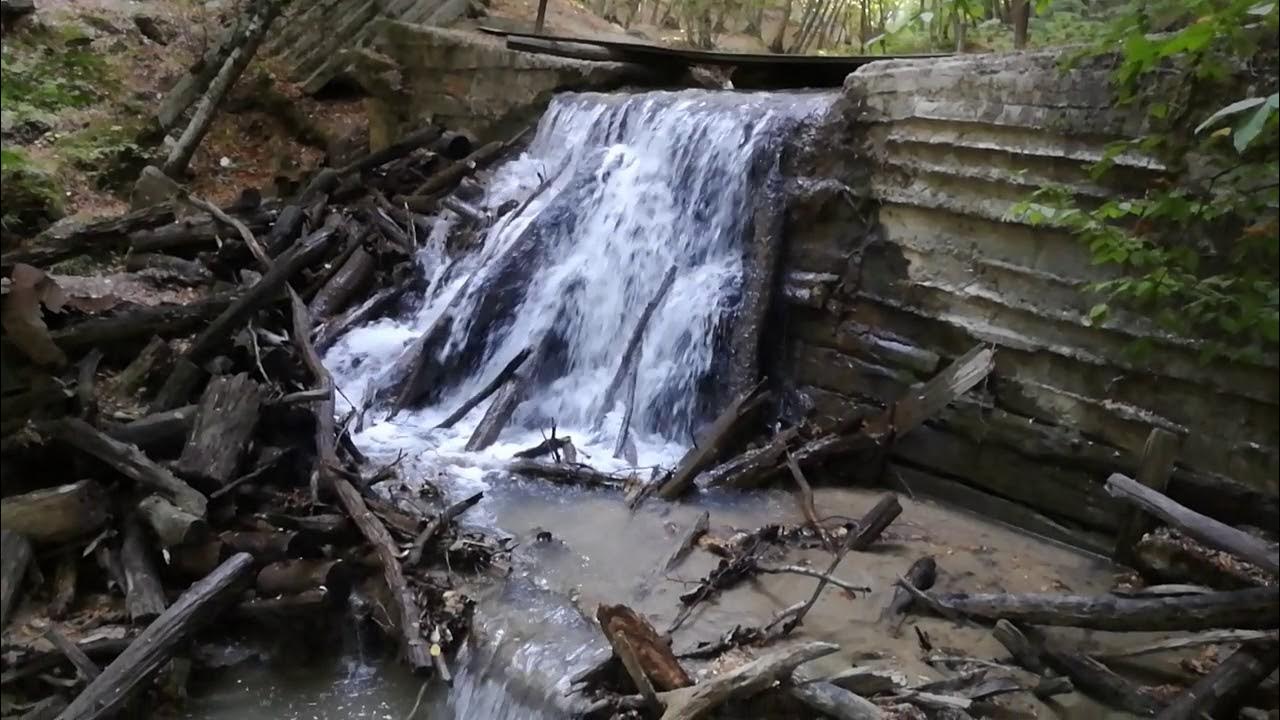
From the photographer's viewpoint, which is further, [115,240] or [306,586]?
[115,240]

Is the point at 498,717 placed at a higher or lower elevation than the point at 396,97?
lower

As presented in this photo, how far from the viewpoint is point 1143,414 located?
16.8ft

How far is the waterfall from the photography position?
7.42 meters

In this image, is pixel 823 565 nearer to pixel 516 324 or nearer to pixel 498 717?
pixel 498 717

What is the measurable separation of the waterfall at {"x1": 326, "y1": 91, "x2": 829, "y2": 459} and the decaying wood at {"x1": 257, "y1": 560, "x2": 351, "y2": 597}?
7.04 feet

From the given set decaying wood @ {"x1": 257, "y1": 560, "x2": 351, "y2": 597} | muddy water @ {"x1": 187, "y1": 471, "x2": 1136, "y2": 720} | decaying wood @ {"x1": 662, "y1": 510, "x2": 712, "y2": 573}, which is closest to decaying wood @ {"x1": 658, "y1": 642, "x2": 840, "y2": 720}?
muddy water @ {"x1": 187, "y1": 471, "x2": 1136, "y2": 720}

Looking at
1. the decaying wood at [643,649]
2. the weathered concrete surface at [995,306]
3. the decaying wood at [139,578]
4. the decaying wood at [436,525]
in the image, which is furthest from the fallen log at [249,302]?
the weathered concrete surface at [995,306]

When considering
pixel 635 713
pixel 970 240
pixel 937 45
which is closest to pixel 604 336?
pixel 970 240

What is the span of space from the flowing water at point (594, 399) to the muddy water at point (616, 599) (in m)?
0.01

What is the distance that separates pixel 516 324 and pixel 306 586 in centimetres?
395

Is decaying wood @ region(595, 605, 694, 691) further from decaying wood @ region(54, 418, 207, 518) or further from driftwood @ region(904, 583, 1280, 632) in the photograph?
decaying wood @ region(54, 418, 207, 518)

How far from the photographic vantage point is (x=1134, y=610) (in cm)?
397

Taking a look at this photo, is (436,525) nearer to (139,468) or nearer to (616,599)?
(616,599)

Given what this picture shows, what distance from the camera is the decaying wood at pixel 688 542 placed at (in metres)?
5.23
